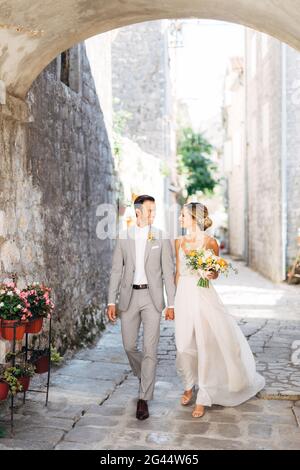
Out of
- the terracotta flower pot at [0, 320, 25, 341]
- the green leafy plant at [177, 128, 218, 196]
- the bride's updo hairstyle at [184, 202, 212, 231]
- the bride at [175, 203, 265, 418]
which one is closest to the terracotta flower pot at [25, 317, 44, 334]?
the terracotta flower pot at [0, 320, 25, 341]

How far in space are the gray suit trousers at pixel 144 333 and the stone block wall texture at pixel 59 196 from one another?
1.14 m

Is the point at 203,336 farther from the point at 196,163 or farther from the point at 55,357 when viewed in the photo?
the point at 196,163

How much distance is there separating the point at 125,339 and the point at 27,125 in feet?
7.50

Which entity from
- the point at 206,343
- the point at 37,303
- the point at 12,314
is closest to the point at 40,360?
the point at 37,303

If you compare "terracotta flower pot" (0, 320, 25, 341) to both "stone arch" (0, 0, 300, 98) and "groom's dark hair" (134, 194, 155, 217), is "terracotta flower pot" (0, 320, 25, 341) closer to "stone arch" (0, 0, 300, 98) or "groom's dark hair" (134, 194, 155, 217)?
"groom's dark hair" (134, 194, 155, 217)

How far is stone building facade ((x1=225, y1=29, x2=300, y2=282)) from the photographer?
14422 millimetres

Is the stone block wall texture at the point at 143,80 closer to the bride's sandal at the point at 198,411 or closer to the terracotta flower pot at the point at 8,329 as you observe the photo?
the bride's sandal at the point at 198,411

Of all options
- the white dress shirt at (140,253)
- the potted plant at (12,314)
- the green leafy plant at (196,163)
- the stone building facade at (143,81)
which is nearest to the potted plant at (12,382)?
the potted plant at (12,314)

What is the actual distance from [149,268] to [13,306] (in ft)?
3.76

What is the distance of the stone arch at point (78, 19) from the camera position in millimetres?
4660

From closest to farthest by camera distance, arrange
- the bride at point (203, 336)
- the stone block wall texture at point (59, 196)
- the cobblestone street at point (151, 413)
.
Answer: the cobblestone street at point (151, 413)
the bride at point (203, 336)
the stone block wall texture at point (59, 196)

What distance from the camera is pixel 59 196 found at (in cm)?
657

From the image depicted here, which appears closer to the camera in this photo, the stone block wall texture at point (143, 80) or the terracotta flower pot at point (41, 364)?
the terracotta flower pot at point (41, 364)

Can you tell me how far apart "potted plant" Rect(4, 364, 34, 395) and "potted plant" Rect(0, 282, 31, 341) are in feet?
0.78
